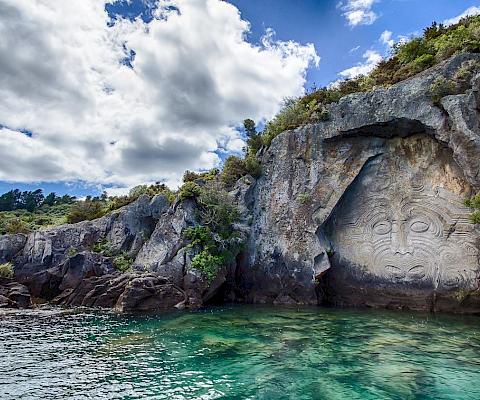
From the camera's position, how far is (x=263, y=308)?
22172 millimetres

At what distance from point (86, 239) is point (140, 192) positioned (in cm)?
799

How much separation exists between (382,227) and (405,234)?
4.42ft

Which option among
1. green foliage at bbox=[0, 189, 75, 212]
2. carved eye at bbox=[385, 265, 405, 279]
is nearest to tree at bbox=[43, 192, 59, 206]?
green foliage at bbox=[0, 189, 75, 212]

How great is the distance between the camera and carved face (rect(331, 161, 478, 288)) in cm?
2002

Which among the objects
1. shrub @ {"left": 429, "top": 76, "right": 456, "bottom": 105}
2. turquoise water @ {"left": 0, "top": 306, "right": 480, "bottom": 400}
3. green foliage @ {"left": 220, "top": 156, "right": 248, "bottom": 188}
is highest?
shrub @ {"left": 429, "top": 76, "right": 456, "bottom": 105}

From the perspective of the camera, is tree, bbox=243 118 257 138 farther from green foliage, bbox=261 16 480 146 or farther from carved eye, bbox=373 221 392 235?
carved eye, bbox=373 221 392 235

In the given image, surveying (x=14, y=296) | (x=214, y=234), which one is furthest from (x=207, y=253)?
(x=14, y=296)

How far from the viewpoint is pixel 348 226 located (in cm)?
2359

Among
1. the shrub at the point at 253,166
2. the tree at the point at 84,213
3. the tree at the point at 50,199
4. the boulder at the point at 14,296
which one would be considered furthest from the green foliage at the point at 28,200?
the shrub at the point at 253,166

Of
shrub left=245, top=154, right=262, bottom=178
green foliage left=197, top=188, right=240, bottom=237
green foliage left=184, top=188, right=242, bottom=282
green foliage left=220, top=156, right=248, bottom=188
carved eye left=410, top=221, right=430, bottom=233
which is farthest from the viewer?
green foliage left=220, top=156, right=248, bottom=188

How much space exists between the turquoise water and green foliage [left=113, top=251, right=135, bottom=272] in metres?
8.57

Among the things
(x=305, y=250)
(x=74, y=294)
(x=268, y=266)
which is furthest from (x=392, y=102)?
(x=74, y=294)

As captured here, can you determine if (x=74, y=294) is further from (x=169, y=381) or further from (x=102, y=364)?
(x=169, y=381)

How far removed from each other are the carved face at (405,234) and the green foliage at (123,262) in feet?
49.5
